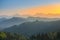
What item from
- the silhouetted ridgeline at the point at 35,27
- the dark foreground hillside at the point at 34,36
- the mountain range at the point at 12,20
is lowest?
the dark foreground hillside at the point at 34,36

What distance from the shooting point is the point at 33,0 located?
1772mm

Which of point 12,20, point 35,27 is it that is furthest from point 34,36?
point 12,20

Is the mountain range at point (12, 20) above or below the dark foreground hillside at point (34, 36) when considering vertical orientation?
above

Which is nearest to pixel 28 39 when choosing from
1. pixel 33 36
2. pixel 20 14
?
pixel 33 36

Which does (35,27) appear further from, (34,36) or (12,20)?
(12,20)

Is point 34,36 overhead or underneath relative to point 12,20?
underneath

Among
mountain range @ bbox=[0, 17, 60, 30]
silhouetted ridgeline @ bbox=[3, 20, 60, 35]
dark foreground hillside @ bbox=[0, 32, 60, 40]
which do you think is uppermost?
mountain range @ bbox=[0, 17, 60, 30]

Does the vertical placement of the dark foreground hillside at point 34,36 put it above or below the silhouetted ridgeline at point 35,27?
below

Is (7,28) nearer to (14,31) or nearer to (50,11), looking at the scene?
(14,31)

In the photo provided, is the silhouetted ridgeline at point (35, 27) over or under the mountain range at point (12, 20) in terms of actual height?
under

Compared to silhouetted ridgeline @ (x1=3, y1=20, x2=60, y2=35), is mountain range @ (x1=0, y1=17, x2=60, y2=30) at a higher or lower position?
higher

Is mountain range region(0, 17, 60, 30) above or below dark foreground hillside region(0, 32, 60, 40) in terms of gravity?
above

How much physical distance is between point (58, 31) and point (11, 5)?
0.63m

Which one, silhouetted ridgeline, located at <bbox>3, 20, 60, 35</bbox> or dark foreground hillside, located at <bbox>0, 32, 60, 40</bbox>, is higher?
silhouetted ridgeline, located at <bbox>3, 20, 60, 35</bbox>
